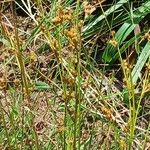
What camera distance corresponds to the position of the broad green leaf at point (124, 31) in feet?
6.70

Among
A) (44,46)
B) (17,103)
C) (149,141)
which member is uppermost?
(44,46)

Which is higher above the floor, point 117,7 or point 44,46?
point 117,7

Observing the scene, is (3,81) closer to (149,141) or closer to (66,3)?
(149,141)

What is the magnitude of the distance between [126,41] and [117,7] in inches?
6.2

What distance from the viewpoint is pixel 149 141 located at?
1683 mm

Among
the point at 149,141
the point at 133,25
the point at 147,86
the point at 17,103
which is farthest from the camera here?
the point at 133,25

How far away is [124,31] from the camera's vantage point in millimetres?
2057

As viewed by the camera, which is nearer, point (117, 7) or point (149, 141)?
point (149, 141)

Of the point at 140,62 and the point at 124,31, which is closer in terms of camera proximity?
the point at 140,62

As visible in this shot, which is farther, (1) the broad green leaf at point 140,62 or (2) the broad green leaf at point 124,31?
(2) the broad green leaf at point 124,31

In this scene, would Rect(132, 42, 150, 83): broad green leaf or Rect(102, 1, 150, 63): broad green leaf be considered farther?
Rect(102, 1, 150, 63): broad green leaf

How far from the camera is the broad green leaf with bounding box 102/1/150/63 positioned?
204 cm

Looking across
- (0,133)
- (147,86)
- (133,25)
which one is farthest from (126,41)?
(147,86)

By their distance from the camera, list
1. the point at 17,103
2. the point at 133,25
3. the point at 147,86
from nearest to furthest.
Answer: the point at 147,86, the point at 17,103, the point at 133,25
